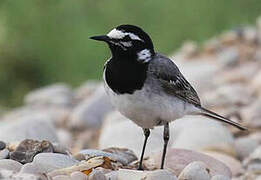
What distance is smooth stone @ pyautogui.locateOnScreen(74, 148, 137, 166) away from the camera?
5.89 meters

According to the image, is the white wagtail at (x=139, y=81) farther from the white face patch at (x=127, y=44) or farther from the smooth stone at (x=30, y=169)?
the smooth stone at (x=30, y=169)

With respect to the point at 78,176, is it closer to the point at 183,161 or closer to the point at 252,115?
the point at 183,161

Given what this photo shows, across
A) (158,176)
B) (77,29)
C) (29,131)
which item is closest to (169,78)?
(158,176)

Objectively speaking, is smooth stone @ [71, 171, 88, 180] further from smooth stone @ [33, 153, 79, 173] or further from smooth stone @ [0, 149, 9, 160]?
smooth stone @ [0, 149, 9, 160]

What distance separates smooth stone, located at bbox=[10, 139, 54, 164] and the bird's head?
82cm

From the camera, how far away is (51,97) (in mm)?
11297

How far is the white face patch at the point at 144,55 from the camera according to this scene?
594 centimetres

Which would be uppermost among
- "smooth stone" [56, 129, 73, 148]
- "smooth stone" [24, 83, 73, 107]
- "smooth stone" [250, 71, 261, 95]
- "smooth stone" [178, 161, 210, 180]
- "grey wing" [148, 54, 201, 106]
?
"smooth stone" [250, 71, 261, 95]

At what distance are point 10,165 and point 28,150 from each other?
0.49 m

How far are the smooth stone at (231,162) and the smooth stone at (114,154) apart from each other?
1.06 meters

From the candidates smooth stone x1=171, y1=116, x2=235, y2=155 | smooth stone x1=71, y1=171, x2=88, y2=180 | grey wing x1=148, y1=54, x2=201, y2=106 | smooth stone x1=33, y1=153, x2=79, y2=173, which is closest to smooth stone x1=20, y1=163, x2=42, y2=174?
smooth stone x1=33, y1=153, x2=79, y2=173

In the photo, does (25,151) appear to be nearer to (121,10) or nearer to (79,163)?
→ (79,163)

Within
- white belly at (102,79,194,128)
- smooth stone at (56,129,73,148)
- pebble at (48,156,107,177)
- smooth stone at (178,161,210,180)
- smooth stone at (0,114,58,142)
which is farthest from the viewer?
smooth stone at (56,129,73,148)

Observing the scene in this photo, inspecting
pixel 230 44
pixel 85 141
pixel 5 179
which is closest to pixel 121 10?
pixel 230 44
